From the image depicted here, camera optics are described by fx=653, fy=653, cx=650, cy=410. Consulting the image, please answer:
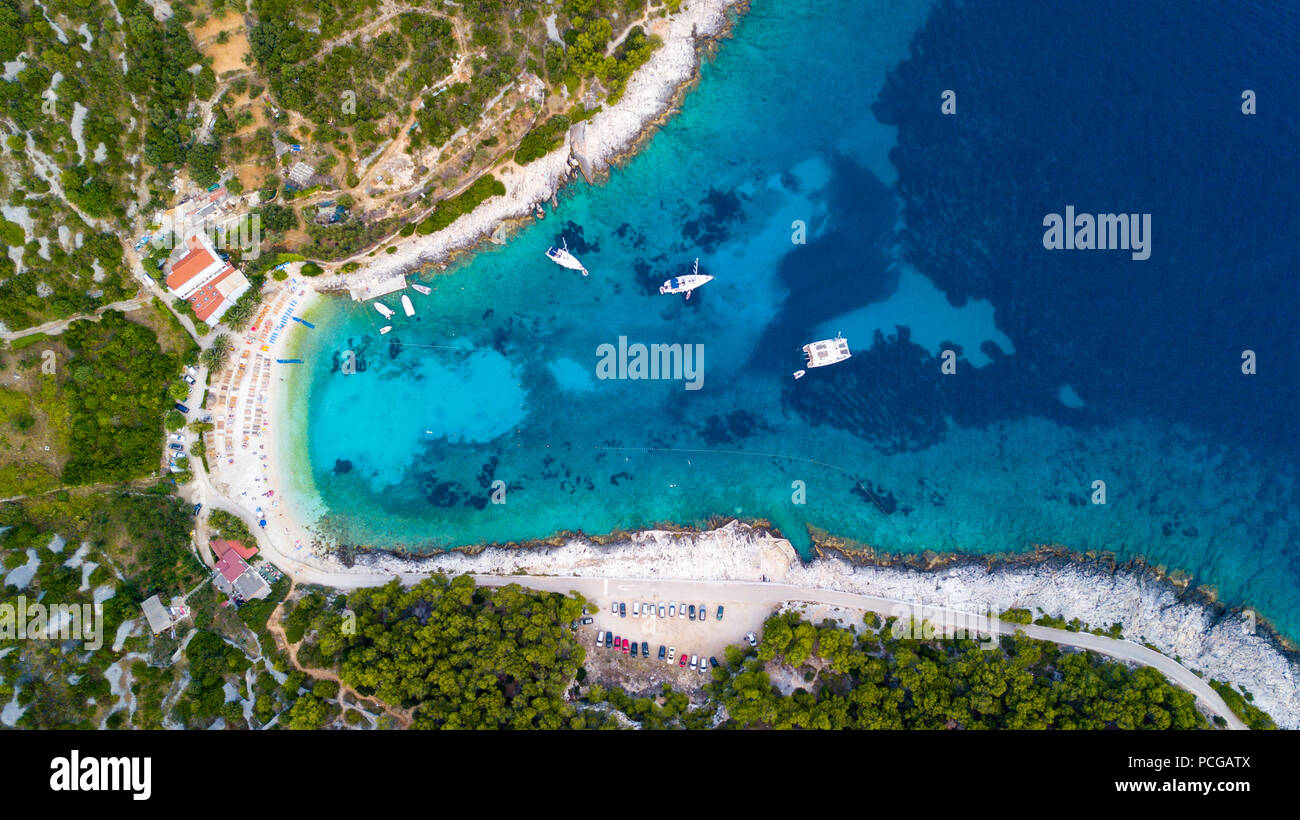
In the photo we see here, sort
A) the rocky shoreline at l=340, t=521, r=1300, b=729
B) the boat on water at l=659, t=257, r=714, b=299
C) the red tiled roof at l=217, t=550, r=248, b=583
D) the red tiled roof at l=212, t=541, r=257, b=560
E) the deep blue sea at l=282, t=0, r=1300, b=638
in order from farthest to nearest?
the deep blue sea at l=282, t=0, r=1300, b=638 < the boat on water at l=659, t=257, r=714, b=299 < the rocky shoreline at l=340, t=521, r=1300, b=729 < the red tiled roof at l=212, t=541, r=257, b=560 < the red tiled roof at l=217, t=550, r=248, b=583

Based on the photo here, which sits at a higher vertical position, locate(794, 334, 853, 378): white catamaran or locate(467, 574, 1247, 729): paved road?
locate(794, 334, 853, 378): white catamaran

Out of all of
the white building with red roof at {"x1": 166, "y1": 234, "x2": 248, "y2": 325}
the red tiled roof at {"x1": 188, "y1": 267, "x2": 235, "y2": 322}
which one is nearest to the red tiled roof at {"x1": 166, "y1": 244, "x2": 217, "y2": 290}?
the white building with red roof at {"x1": 166, "y1": 234, "x2": 248, "y2": 325}

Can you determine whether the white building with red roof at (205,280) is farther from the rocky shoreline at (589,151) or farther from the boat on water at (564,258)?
the boat on water at (564,258)

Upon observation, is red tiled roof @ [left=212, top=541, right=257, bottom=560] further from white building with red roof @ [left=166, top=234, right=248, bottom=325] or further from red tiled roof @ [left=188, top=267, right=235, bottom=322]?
red tiled roof @ [left=188, top=267, right=235, bottom=322]

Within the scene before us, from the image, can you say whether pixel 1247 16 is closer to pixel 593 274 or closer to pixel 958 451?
pixel 958 451

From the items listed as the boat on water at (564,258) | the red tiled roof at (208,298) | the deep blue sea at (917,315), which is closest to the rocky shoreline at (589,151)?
the deep blue sea at (917,315)

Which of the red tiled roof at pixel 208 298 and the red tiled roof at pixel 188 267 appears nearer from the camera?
the red tiled roof at pixel 188 267

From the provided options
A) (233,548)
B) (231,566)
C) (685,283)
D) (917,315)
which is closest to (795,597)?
→ (917,315)
